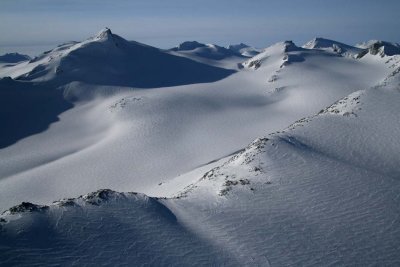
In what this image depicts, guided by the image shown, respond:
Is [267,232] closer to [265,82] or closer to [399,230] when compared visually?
[399,230]

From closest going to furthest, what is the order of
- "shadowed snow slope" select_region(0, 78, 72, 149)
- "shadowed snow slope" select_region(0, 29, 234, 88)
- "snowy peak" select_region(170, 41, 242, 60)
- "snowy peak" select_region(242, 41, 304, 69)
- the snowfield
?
1. the snowfield
2. "shadowed snow slope" select_region(0, 78, 72, 149)
3. "shadowed snow slope" select_region(0, 29, 234, 88)
4. "snowy peak" select_region(242, 41, 304, 69)
5. "snowy peak" select_region(170, 41, 242, 60)

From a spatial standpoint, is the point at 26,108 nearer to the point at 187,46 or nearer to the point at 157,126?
the point at 157,126

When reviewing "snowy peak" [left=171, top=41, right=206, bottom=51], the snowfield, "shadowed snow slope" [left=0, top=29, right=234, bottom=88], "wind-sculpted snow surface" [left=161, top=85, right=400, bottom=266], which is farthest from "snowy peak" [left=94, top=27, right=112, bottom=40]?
"wind-sculpted snow surface" [left=161, top=85, right=400, bottom=266]

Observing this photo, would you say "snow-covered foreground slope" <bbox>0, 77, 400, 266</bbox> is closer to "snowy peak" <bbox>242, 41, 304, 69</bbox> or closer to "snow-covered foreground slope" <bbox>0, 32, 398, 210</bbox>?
"snow-covered foreground slope" <bbox>0, 32, 398, 210</bbox>

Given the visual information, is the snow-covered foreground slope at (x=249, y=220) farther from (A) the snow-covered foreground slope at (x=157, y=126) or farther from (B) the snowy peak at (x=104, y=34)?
(B) the snowy peak at (x=104, y=34)

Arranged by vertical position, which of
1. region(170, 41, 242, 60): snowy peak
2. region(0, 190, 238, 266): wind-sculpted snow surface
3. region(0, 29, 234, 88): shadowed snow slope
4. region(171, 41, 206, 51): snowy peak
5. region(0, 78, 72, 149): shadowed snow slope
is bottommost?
region(0, 78, 72, 149): shadowed snow slope

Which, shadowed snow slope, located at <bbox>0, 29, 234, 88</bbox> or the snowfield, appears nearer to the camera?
the snowfield

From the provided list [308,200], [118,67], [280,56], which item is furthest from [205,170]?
[280,56]

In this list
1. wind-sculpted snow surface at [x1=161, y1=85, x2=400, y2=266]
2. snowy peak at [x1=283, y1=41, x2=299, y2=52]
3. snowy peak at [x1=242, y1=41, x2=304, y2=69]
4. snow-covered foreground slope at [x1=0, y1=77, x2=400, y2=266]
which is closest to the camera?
snow-covered foreground slope at [x1=0, y1=77, x2=400, y2=266]
